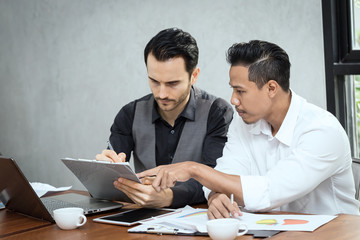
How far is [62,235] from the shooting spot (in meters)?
1.48

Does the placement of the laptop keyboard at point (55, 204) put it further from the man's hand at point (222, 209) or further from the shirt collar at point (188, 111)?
the shirt collar at point (188, 111)

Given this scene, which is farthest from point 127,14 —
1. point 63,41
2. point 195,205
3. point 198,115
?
point 195,205

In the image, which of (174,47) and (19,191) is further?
(174,47)

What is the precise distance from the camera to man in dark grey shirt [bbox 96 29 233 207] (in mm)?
2258

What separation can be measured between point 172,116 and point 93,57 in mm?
1492

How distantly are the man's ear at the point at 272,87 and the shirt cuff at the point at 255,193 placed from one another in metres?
0.37

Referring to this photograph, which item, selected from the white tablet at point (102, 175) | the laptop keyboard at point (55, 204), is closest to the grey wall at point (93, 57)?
the white tablet at point (102, 175)

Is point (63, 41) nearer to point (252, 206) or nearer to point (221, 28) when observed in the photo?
point (221, 28)

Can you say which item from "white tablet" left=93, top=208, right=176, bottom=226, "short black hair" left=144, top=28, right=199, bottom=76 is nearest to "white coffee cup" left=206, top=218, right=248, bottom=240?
"white tablet" left=93, top=208, right=176, bottom=226

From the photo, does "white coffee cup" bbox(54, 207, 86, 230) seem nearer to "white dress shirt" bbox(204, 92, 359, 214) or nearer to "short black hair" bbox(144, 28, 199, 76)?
"white dress shirt" bbox(204, 92, 359, 214)

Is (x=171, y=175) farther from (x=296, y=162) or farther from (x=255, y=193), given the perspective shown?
(x=296, y=162)

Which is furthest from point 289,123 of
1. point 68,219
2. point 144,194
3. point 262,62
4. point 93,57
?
point 93,57

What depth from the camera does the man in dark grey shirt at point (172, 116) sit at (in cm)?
226

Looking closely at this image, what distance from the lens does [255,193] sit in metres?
1.66
